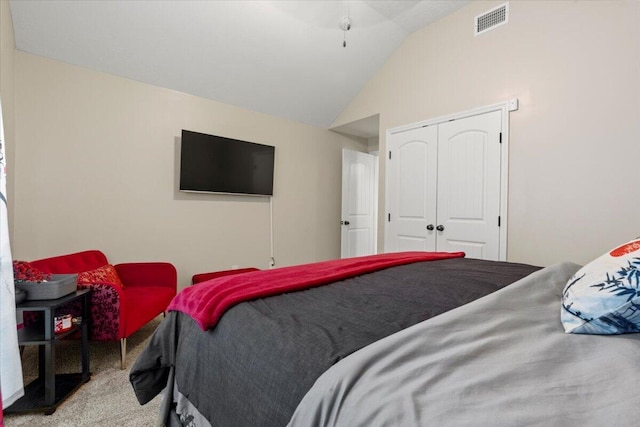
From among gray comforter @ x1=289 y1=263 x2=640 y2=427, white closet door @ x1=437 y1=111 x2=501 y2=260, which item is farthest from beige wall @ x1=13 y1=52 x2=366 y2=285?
gray comforter @ x1=289 y1=263 x2=640 y2=427

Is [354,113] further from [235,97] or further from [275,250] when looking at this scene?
[275,250]

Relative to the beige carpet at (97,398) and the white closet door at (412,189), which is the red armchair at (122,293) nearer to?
the beige carpet at (97,398)

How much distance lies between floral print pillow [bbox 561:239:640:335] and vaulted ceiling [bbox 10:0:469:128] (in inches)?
119

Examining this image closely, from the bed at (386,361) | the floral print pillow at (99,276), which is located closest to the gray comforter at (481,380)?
the bed at (386,361)

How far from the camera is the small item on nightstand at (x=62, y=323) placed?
169 centimetres

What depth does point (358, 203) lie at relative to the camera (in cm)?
485

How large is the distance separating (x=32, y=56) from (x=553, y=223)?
4.56 metres

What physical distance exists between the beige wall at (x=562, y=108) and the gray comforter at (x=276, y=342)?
4.76ft

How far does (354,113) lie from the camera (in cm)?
427

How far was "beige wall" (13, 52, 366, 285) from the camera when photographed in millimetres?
2533

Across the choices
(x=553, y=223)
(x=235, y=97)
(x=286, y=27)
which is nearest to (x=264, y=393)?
(x=553, y=223)

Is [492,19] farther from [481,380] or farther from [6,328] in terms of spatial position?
[6,328]

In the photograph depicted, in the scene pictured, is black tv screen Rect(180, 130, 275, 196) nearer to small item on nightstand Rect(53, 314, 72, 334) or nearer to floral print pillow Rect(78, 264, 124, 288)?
floral print pillow Rect(78, 264, 124, 288)

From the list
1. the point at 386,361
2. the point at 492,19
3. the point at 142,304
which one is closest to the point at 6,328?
the point at 386,361
